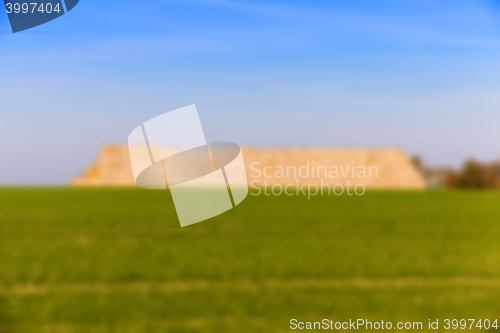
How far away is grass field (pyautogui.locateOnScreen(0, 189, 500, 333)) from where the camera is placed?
12.6 ft

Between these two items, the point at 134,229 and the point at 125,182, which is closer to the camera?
the point at 134,229

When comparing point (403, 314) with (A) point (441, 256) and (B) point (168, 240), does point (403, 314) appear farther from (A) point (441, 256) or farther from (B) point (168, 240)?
(B) point (168, 240)

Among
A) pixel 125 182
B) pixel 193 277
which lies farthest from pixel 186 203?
pixel 125 182

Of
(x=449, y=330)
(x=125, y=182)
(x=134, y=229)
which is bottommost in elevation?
(x=125, y=182)

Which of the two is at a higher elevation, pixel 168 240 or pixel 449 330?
pixel 449 330

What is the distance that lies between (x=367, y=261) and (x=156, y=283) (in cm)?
259

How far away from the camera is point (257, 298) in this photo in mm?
4254

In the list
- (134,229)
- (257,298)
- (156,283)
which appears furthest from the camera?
(134,229)

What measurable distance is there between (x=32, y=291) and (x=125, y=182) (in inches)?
774

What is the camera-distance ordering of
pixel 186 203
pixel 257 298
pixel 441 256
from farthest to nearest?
1. pixel 186 203
2. pixel 441 256
3. pixel 257 298

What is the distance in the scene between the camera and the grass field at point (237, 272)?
12.6ft

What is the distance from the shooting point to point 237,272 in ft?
16.8

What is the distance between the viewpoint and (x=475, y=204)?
13.4 metres

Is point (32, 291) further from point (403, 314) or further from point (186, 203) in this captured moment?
point (186, 203)
